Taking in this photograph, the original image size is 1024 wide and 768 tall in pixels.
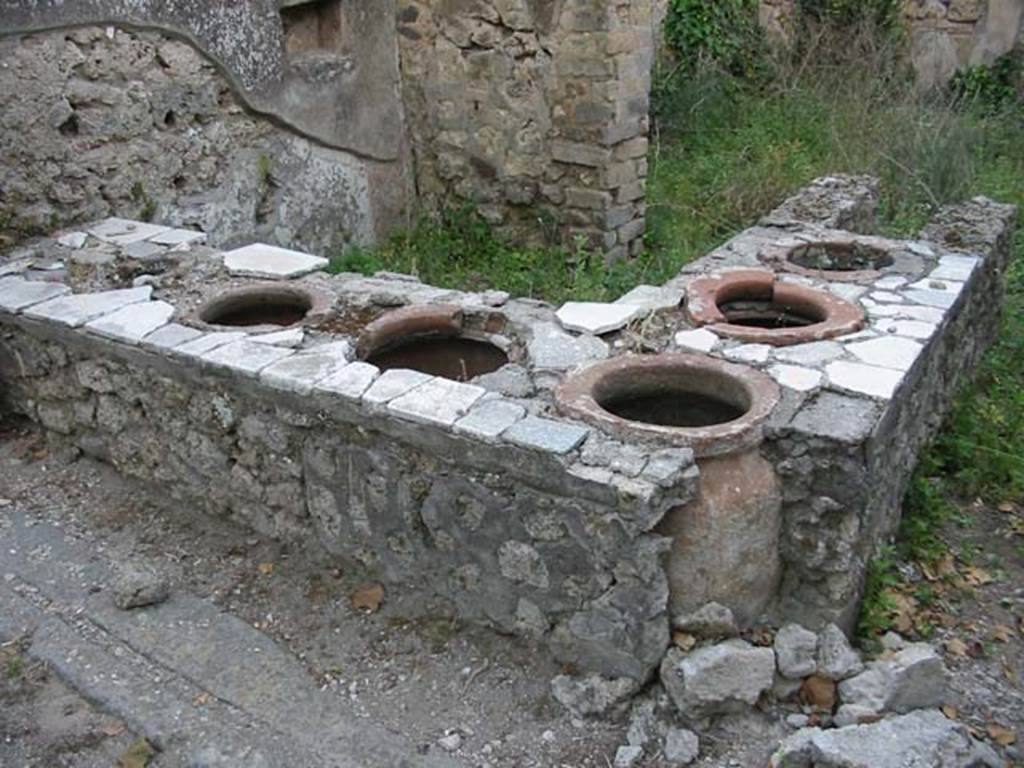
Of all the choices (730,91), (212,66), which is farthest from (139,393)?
(730,91)

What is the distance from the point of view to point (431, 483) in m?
3.16

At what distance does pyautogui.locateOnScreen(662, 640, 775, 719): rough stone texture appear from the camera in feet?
9.36

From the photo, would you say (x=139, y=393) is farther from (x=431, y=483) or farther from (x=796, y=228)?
(x=796, y=228)

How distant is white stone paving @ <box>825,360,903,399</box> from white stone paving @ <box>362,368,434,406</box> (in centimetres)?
134

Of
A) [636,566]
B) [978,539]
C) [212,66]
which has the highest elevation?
→ [212,66]

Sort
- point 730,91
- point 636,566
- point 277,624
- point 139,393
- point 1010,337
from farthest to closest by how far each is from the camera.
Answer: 1. point 730,91
2. point 1010,337
3. point 139,393
4. point 277,624
5. point 636,566

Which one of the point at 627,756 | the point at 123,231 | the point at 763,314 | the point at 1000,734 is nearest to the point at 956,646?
the point at 1000,734

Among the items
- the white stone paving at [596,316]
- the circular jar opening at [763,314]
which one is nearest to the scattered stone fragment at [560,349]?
the white stone paving at [596,316]

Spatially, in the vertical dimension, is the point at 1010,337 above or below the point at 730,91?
below

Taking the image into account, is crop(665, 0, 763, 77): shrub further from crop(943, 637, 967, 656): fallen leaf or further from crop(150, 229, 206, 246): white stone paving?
crop(943, 637, 967, 656): fallen leaf

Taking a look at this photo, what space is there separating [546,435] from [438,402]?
40 centimetres

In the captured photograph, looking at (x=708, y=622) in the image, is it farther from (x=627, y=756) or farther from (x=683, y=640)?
(x=627, y=756)

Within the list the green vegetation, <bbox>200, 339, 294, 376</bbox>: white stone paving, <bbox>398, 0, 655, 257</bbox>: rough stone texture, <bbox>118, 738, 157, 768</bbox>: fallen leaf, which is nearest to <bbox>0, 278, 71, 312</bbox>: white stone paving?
<bbox>200, 339, 294, 376</bbox>: white stone paving

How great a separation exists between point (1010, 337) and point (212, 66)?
4696 millimetres
